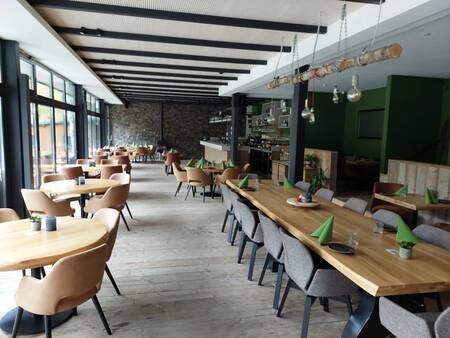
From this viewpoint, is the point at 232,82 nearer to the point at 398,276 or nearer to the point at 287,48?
the point at 287,48

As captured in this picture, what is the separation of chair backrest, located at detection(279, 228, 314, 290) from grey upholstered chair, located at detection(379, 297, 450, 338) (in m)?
0.51

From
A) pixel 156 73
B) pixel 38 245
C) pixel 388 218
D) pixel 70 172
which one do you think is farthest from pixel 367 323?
pixel 156 73

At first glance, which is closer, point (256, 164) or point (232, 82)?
point (232, 82)

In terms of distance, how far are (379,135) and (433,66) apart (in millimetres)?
3119

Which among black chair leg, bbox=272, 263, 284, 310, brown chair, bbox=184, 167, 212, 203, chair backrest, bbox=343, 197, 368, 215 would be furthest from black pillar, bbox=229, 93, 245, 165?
black chair leg, bbox=272, 263, 284, 310

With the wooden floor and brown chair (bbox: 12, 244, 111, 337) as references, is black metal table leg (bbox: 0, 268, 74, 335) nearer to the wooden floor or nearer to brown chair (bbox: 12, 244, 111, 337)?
the wooden floor

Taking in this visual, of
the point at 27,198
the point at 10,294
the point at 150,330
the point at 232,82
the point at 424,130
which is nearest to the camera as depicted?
the point at 150,330

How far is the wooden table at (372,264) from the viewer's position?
1611mm

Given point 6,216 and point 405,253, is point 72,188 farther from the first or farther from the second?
point 405,253

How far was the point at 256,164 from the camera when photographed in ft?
39.9

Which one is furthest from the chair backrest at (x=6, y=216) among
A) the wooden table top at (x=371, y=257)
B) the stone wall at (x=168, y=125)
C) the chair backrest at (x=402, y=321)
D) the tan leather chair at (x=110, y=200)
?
the stone wall at (x=168, y=125)

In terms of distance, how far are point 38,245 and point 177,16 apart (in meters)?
2.71

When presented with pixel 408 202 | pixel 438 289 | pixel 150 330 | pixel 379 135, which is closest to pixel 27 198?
pixel 150 330

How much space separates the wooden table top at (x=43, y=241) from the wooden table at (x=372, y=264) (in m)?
1.54
